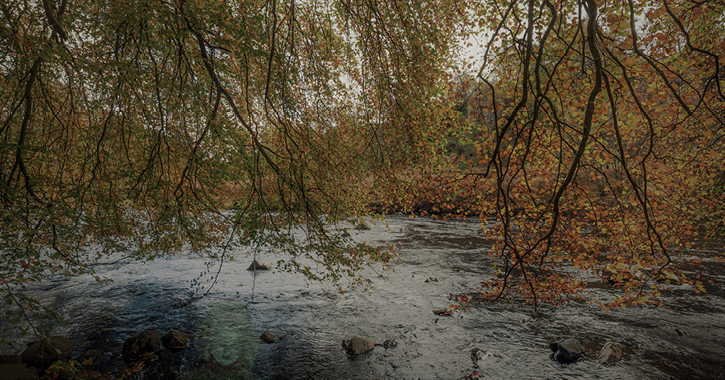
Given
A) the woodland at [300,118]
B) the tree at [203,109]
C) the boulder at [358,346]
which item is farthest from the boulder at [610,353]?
the tree at [203,109]

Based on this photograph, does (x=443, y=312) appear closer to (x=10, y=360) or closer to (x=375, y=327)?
(x=375, y=327)

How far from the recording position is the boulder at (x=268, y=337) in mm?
8594

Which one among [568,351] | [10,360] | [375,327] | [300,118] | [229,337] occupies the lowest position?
[229,337]

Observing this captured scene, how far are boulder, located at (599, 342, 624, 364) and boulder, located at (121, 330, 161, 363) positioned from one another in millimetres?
9817

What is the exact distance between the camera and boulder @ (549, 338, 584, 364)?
24.6 feet

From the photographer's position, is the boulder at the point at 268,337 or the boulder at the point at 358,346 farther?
the boulder at the point at 268,337

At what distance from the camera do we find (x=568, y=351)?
7.53 meters

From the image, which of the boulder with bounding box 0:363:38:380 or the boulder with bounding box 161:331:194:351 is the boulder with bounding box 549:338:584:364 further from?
the boulder with bounding box 0:363:38:380

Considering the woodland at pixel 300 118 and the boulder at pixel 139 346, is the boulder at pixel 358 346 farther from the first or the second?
the boulder at pixel 139 346

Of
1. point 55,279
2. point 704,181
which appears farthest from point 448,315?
point 55,279

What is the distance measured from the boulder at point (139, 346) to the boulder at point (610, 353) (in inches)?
386

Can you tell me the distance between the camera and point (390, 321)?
937 centimetres

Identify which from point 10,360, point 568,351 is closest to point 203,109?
point 10,360

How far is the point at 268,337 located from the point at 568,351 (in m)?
6.91
